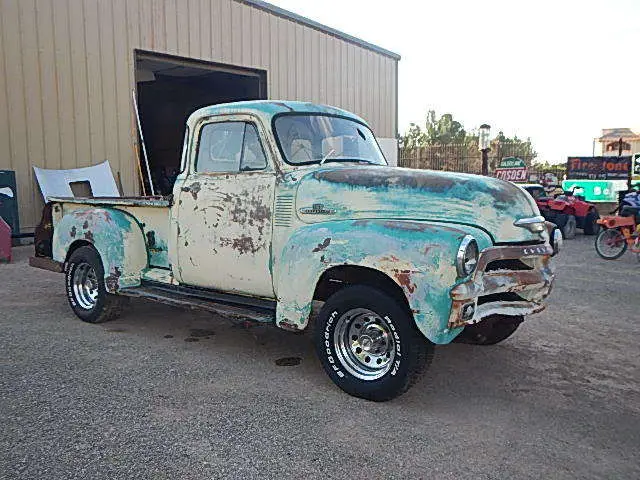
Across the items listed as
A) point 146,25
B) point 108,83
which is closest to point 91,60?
point 108,83

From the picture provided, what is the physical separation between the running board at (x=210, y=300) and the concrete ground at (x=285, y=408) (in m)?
0.42

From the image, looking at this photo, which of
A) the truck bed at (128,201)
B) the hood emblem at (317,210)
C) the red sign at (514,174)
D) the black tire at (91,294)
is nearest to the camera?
the hood emblem at (317,210)

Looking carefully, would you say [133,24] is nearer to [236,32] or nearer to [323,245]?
[236,32]

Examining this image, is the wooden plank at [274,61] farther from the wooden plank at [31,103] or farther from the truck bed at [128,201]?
the truck bed at [128,201]

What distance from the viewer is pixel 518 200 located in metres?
4.08

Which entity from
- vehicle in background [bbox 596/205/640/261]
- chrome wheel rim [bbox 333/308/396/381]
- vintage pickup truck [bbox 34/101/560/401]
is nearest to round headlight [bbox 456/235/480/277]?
vintage pickup truck [bbox 34/101/560/401]

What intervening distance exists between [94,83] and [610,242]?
35.5ft

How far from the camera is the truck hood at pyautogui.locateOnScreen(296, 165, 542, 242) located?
3895 mm

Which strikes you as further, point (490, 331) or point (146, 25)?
point (146, 25)

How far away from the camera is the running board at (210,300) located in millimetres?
4547

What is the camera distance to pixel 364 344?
4.02 m

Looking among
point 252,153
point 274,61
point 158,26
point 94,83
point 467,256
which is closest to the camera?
point 467,256

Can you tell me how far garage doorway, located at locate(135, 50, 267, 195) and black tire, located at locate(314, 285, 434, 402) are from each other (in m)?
12.7

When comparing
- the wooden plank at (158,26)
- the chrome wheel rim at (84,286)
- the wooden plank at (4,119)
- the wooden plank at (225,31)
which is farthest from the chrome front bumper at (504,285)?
the wooden plank at (225,31)
